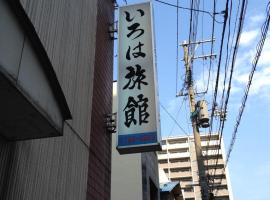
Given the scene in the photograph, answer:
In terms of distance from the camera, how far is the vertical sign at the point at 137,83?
834cm

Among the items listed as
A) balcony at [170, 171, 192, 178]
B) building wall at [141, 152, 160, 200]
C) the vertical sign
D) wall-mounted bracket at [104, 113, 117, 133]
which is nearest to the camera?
the vertical sign

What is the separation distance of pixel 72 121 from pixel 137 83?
8.31 feet

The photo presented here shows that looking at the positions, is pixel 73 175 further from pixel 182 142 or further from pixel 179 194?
pixel 182 142

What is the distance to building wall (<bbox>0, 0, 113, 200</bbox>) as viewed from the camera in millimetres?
5094

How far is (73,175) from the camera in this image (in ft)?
23.0

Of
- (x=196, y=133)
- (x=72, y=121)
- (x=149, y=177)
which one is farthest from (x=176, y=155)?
(x=72, y=121)

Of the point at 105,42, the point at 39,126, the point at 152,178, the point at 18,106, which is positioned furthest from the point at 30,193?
the point at 152,178

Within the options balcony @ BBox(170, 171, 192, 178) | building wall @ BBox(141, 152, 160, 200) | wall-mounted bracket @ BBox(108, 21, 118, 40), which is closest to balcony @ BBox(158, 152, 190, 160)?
balcony @ BBox(170, 171, 192, 178)

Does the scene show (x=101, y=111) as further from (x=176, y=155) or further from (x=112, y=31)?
(x=176, y=155)

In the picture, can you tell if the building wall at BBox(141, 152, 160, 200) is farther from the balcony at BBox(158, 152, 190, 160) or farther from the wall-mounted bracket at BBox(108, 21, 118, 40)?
the balcony at BBox(158, 152, 190, 160)

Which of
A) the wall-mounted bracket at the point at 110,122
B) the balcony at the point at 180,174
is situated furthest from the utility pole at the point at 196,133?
the balcony at the point at 180,174

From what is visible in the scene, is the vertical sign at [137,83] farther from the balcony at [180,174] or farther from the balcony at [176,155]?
the balcony at [176,155]

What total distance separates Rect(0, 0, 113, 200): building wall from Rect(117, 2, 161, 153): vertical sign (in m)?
0.75

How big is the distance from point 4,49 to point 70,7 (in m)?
4.21
